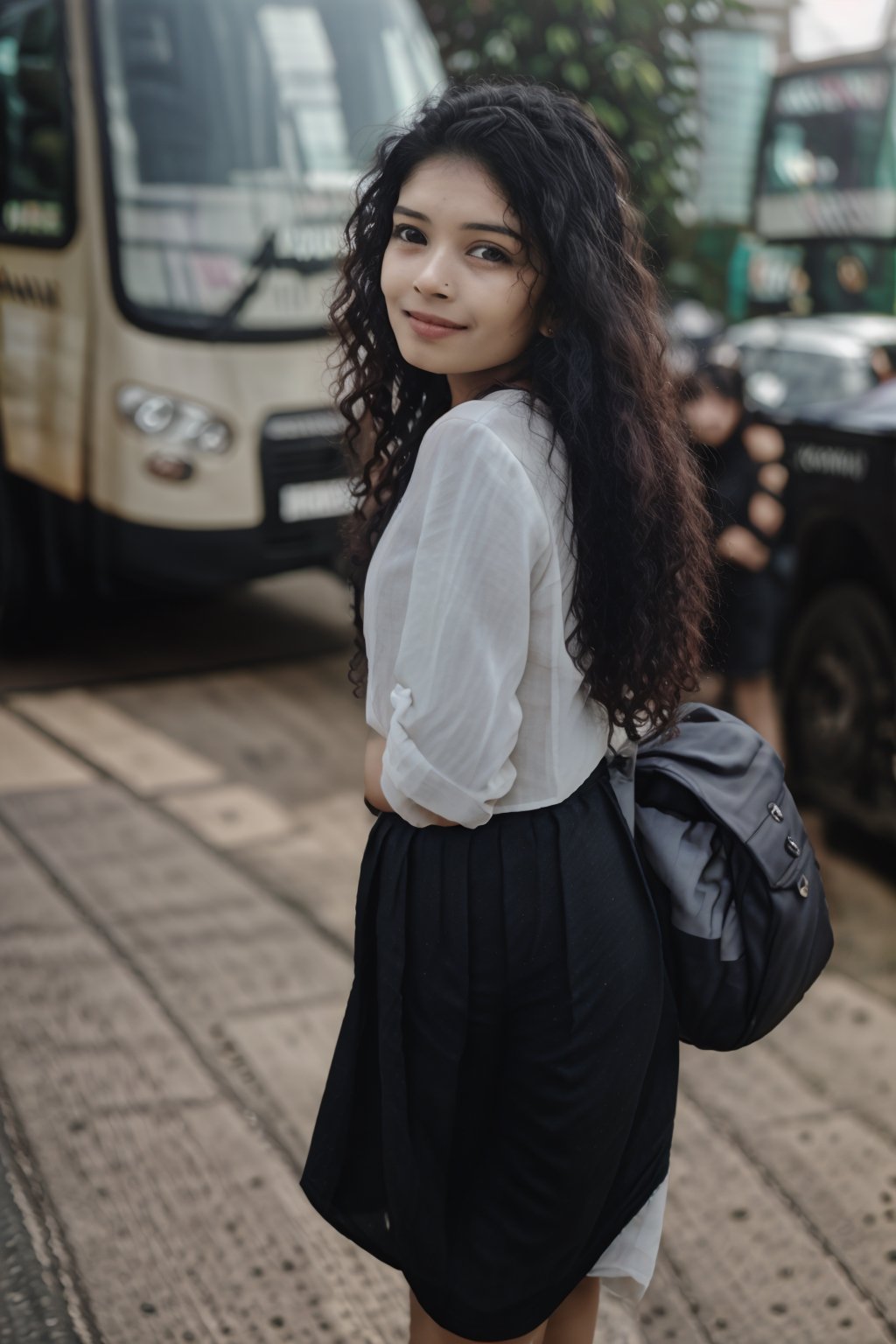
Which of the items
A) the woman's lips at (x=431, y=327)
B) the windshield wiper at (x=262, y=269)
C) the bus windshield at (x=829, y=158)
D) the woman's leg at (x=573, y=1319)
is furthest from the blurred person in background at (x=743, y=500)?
the bus windshield at (x=829, y=158)

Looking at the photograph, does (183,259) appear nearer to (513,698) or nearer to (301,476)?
(301,476)

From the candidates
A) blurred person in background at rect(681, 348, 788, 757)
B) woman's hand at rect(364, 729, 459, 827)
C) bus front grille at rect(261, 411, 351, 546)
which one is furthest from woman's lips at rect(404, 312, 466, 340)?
bus front grille at rect(261, 411, 351, 546)

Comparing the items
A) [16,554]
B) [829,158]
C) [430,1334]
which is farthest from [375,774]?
[829,158]

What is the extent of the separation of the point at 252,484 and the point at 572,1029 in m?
4.72

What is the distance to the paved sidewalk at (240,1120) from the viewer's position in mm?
2518

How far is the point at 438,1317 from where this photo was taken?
5.72ft

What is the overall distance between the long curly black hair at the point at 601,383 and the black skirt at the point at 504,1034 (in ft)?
0.67

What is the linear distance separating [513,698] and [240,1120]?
1791 millimetres

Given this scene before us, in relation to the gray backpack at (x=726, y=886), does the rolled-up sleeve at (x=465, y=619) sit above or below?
above

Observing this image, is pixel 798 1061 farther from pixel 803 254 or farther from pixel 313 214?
pixel 803 254

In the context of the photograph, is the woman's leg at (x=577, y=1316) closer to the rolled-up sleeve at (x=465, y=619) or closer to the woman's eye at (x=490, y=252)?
the rolled-up sleeve at (x=465, y=619)

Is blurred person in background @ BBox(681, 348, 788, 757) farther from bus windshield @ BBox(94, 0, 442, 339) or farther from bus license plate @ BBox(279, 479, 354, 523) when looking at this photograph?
bus windshield @ BBox(94, 0, 442, 339)

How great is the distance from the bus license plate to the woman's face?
4503 millimetres

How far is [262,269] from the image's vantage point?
20.0ft
